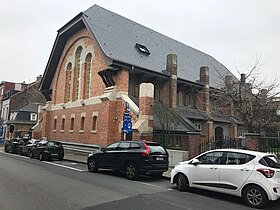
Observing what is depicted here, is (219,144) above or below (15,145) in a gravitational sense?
above

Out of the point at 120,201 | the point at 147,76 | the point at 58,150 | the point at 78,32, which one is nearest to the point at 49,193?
the point at 120,201

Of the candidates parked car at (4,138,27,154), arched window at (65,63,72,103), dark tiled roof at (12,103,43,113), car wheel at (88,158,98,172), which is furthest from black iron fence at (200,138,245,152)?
dark tiled roof at (12,103,43,113)

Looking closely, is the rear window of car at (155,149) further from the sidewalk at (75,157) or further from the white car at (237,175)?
the sidewalk at (75,157)

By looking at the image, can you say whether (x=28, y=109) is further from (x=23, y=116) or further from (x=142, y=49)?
(x=142, y=49)

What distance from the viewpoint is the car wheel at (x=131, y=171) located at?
11.4 meters

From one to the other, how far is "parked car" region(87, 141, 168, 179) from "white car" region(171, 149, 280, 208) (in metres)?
1.90

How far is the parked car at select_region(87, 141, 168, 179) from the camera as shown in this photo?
37.2ft

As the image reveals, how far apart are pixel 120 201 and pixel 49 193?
7.39ft

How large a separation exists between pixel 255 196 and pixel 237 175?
730 millimetres

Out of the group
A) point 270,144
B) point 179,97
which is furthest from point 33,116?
point 270,144

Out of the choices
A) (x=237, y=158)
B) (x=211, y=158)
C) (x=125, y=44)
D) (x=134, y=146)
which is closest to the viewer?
(x=237, y=158)

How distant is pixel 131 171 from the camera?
38.0ft

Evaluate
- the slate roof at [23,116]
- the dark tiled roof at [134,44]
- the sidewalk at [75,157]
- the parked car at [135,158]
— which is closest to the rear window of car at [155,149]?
the parked car at [135,158]

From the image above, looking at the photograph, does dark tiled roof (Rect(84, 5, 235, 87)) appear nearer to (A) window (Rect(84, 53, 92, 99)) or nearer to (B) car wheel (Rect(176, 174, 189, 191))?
(A) window (Rect(84, 53, 92, 99))
